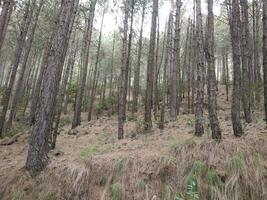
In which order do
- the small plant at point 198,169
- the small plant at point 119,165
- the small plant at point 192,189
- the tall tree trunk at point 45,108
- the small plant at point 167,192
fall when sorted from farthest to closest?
the tall tree trunk at point 45,108 → the small plant at point 119,165 → the small plant at point 198,169 → the small plant at point 167,192 → the small plant at point 192,189

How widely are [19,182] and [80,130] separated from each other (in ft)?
23.7

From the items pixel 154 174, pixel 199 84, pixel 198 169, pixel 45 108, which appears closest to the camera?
pixel 198 169

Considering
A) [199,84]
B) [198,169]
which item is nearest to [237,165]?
[198,169]

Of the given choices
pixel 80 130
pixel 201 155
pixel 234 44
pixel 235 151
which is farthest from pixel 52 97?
pixel 80 130

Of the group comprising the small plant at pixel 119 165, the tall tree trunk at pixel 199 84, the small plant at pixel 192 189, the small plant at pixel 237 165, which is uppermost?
the tall tree trunk at pixel 199 84

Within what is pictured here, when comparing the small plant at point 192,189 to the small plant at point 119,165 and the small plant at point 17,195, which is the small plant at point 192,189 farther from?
the small plant at point 17,195

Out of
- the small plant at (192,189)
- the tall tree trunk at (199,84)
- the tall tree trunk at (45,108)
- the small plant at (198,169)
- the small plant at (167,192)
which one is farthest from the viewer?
the tall tree trunk at (199,84)

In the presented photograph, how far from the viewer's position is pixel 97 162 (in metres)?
6.01

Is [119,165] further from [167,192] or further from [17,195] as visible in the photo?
[17,195]

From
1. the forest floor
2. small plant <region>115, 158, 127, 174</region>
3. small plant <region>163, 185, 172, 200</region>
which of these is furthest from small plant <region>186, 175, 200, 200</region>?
small plant <region>115, 158, 127, 174</region>

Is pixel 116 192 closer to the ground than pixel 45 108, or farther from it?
closer to the ground

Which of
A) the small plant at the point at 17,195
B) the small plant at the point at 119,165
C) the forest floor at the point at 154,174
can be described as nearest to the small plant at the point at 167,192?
the forest floor at the point at 154,174

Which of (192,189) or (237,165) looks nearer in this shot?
(192,189)

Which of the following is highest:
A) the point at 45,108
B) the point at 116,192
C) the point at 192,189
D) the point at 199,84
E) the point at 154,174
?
the point at 199,84
